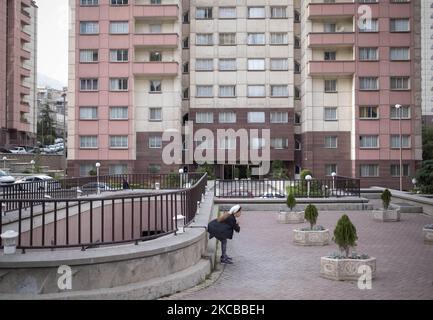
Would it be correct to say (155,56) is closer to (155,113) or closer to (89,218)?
(155,113)

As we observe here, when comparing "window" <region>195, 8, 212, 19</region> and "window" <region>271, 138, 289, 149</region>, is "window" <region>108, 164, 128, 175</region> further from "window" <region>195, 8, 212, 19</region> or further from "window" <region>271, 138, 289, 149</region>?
"window" <region>195, 8, 212, 19</region>

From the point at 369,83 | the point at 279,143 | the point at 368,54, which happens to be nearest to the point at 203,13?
the point at 279,143

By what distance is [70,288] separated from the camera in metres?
6.70

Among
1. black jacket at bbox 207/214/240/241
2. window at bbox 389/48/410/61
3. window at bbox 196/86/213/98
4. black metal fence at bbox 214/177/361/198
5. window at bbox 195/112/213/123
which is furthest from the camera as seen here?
window at bbox 196/86/213/98

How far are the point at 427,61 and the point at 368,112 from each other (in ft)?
198

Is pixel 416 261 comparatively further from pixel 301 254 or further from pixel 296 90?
pixel 296 90

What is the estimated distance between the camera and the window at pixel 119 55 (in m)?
49.5

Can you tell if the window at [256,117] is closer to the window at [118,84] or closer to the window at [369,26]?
the window at [369,26]

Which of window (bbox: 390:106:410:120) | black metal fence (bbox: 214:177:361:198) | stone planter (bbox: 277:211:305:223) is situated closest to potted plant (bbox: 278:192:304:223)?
stone planter (bbox: 277:211:305:223)

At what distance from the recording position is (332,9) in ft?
161

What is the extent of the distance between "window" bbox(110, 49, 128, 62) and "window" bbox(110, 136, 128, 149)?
8.08 m

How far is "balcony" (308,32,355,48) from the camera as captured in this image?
48.9 m

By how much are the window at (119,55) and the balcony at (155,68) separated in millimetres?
1385
